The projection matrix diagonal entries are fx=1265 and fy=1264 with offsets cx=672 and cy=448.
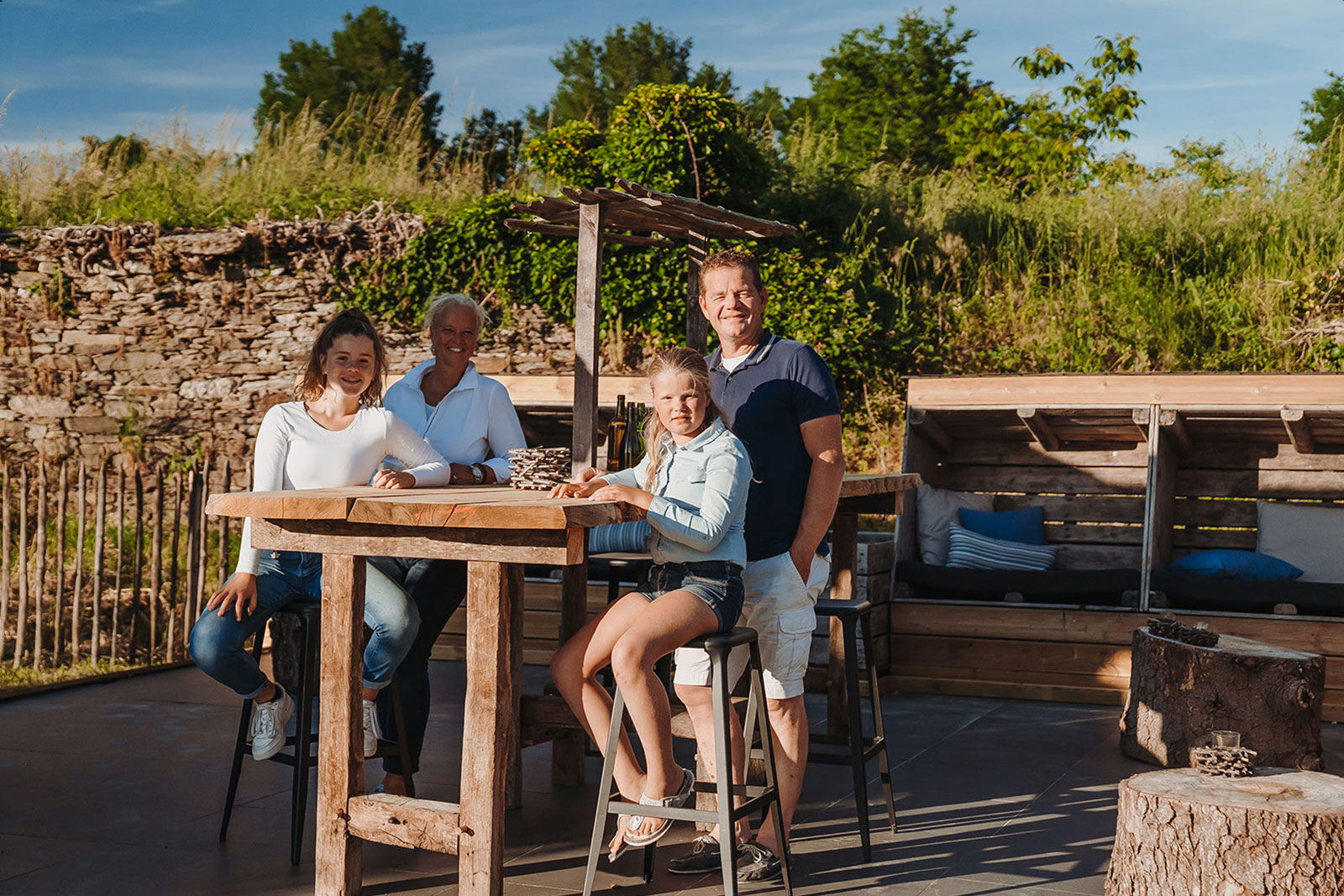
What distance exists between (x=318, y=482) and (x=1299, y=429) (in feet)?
16.3

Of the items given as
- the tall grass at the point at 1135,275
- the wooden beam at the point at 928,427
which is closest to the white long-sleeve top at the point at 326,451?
the wooden beam at the point at 928,427

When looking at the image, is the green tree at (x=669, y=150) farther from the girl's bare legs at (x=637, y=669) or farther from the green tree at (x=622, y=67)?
the green tree at (x=622, y=67)

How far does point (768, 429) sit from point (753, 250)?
6.12 m

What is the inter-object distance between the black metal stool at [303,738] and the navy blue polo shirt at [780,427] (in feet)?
3.90

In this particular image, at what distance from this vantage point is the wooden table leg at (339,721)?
3.20 m

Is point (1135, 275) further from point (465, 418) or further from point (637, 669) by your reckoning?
point (637, 669)

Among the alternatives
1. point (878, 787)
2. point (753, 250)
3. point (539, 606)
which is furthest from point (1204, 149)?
point (878, 787)

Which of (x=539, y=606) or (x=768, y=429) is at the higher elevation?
(x=768, y=429)

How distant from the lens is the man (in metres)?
3.46

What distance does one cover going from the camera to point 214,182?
38.6ft

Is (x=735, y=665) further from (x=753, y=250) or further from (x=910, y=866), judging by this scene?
(x=753, y=250)

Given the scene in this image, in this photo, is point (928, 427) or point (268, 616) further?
point (928, 427)

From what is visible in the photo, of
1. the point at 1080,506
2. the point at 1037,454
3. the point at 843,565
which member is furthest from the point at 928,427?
the point at 843,565

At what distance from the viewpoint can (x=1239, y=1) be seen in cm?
1075
